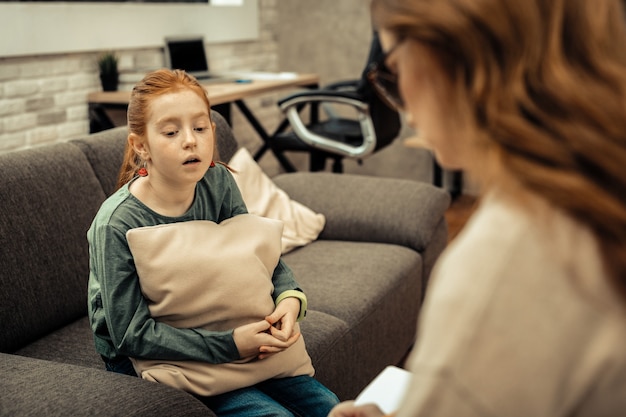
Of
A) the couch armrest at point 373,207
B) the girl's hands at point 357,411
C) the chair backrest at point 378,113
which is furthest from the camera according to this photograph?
the chair backrest at point 378,113

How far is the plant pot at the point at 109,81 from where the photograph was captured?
3.22m

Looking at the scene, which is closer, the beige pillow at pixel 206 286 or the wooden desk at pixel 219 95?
the beige pillow at pixel 206 286

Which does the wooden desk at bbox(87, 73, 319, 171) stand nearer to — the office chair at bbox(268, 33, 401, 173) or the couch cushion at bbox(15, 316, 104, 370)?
the office chair at bbox(268, 33, 401, 173)

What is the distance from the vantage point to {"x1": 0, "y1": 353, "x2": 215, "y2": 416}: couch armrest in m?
1.13

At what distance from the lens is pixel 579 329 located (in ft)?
1.77

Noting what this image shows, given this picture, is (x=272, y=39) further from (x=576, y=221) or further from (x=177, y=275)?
(x=576, y=221)

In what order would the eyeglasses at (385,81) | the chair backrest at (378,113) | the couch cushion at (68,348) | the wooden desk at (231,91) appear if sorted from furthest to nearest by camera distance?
the chair backrest at (378,113)
the wooden desk at (231,91)
the couch cushion at (68,348)
the eyeglasses at (385,81)

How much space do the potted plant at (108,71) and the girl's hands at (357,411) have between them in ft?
8.58

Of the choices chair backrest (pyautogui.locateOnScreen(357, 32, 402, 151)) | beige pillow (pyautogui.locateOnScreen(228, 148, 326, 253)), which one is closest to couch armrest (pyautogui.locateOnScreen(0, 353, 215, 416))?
beige pillow (pyautogui.locateOnScreen(228, 148, 326, 253))

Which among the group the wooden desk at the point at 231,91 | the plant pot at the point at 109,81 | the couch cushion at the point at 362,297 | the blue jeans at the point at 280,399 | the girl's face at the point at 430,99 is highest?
the girl's face at the point at 430,99

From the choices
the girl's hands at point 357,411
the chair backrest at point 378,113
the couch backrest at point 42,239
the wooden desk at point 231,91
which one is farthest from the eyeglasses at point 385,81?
the chair backrest at point 378,113

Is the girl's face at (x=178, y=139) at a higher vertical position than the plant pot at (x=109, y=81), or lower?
higher

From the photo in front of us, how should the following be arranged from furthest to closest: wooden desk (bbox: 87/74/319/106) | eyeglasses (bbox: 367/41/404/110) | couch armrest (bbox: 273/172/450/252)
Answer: wooden desk (bbox: 87/74/319/106), couch armrest (bbox: 273/172/450/252), eyeglasses (bbox: 367/41/404/110)

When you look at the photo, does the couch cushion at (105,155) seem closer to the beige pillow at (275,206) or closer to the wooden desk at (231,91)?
the beige pillow at (275,206)
